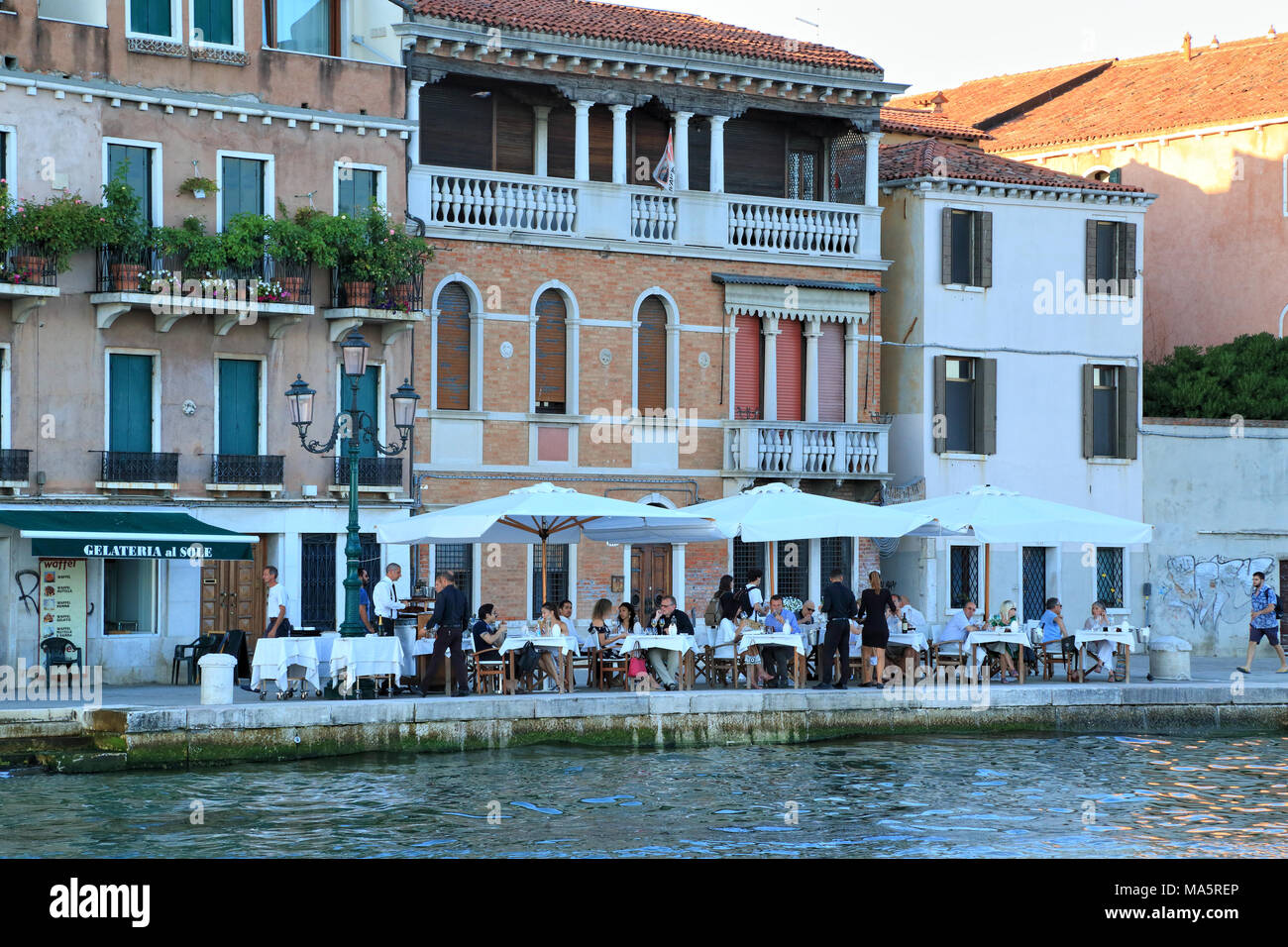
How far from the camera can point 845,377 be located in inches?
1254

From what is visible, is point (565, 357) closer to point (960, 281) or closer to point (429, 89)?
point (429, 89)

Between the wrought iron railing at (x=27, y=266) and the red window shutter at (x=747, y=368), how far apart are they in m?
11.0

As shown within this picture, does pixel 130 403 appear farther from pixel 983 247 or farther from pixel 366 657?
pixel 983 247

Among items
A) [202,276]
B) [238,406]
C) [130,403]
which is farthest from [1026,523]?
[130,403]

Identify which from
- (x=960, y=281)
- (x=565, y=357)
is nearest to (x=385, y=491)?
(x=565, y=357)

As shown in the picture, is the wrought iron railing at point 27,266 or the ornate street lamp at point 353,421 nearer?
the ornate street lamp at point 353,421

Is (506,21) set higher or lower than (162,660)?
higher

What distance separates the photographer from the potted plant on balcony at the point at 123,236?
977 inches

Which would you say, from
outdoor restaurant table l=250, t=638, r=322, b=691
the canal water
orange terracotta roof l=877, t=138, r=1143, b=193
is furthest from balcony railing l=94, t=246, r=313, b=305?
orange terracotta roof l=877, t=138, r=1143, b=193

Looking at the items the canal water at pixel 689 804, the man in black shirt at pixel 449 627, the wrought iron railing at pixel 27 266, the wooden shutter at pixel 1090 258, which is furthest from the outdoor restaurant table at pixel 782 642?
the wooden shutter at pixel 1090 258

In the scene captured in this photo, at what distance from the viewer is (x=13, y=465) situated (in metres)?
24.6

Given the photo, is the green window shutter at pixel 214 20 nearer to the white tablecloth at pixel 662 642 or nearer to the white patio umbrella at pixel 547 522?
the white patio umbrella at pixel 547 522
